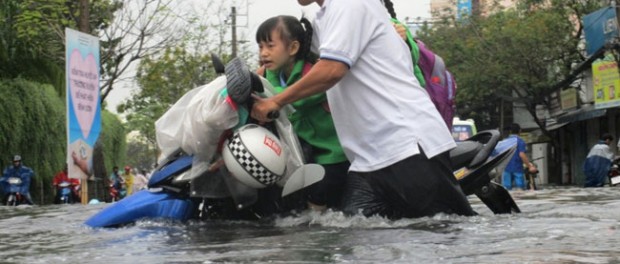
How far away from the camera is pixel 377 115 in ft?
15.7

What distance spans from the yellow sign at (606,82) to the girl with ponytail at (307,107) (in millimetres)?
26077

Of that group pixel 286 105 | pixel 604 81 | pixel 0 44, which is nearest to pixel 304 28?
pixel 286 105

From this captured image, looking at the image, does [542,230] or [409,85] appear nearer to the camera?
[542,230]

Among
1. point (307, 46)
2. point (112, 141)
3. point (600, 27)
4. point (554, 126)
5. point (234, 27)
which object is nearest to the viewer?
point (307, 46)

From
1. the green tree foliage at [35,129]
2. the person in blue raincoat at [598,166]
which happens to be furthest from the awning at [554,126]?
the green tree foliage at [35,129]

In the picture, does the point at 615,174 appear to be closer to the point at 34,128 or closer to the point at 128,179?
the point at 34,128

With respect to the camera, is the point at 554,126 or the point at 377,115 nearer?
the point at 377,115

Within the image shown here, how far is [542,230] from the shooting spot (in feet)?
14.1

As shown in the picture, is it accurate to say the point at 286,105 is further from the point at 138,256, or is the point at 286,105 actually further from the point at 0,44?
the point at 0,44

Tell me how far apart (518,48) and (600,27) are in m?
7.91

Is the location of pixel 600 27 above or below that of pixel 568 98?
above

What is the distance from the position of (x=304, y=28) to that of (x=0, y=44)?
69.4 ft

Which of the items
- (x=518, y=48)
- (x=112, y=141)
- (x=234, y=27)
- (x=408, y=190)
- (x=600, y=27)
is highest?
(x=234, y=27)

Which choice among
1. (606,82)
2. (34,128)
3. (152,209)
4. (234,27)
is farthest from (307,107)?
(234,27)
